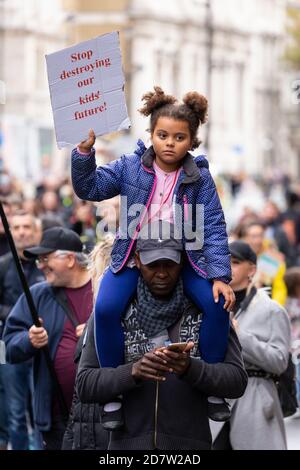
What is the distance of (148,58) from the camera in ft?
238

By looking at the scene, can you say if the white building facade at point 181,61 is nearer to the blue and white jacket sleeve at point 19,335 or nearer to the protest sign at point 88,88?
the blue and white jacket sleeve at point 19,335

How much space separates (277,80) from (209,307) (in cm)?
9107

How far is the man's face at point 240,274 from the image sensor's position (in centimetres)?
1005

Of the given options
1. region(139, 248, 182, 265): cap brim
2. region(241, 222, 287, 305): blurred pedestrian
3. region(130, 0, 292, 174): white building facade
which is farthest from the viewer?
region(130, 0, 292, 174): white building facade

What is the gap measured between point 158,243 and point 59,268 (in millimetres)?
2959

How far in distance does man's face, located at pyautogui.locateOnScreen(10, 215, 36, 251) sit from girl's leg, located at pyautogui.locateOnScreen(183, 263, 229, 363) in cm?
542

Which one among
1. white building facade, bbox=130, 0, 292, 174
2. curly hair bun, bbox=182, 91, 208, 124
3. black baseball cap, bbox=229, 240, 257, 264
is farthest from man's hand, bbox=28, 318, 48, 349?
white building facade, bbox=130, 0, 292, 174

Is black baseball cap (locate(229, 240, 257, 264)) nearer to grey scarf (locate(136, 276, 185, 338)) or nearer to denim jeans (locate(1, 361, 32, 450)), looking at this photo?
grey scarf (locate(136, 276, 185, 338))

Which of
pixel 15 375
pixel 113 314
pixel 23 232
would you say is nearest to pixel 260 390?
pixel 113 314

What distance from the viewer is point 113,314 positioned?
7.33 meters

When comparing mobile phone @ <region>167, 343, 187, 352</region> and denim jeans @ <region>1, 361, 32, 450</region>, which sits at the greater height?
mobile phone @ <region>167, 343, 187, 352</region>

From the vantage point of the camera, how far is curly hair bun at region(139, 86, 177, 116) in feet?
24.5

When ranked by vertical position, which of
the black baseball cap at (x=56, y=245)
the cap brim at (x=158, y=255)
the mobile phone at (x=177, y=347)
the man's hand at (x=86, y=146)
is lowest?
the mobile phone at (x=177, y=347)

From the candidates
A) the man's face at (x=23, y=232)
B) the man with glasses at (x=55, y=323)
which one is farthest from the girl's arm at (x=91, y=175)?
the man's face at (x=23, y=232)
